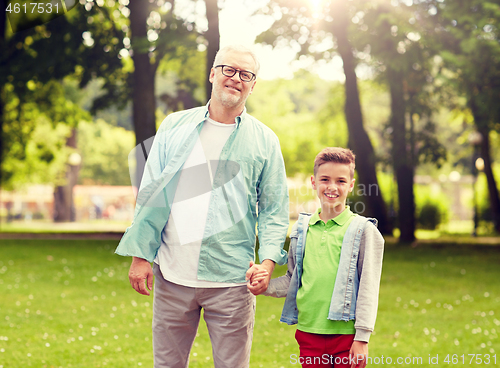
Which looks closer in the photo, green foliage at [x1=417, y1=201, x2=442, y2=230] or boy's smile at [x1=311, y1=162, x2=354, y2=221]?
boy's smile at [x1=311, y1=162, x2=354, y2=221]

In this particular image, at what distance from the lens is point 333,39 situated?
684 inches

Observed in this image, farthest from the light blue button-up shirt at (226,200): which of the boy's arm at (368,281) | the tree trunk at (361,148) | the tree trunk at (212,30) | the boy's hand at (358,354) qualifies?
the tree trunk at (361,148)

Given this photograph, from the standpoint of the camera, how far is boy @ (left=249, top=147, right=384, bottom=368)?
9.78 ft

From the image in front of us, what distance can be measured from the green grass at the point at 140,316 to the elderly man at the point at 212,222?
2.71m

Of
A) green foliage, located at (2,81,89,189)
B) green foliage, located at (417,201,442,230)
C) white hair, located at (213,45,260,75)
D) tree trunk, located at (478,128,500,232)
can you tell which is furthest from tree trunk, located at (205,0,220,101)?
green foliage, located at (417,201,442,230)

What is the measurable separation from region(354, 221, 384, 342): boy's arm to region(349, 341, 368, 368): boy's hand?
0.10ft

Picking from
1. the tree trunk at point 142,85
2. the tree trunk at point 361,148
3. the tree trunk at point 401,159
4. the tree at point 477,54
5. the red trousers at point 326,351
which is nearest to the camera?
the red trousers at point 326,351

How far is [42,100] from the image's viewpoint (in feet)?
72.7

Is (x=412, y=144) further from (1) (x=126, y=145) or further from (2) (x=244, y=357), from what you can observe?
(1) (x=126, y=145)

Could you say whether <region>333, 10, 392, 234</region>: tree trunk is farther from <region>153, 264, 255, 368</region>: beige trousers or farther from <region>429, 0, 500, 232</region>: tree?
<region>153, 264, 255, 368</region>: beige trousers

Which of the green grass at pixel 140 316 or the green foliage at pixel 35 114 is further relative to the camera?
the green foliage at pixel 35 114

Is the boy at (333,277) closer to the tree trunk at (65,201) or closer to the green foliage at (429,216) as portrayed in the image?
the green foliage at (429,216)

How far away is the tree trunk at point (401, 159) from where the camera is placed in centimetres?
1792

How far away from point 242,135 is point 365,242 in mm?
920
